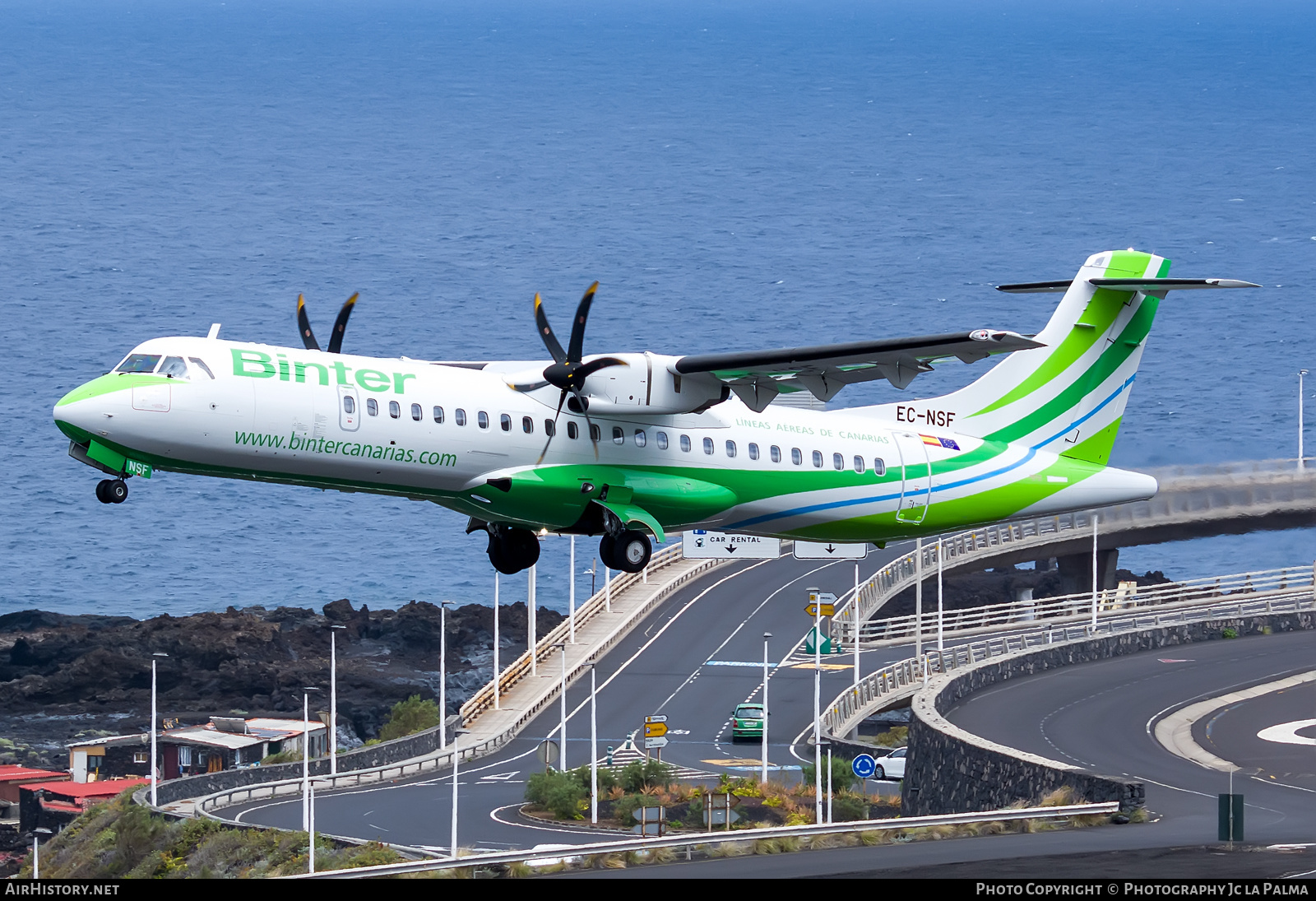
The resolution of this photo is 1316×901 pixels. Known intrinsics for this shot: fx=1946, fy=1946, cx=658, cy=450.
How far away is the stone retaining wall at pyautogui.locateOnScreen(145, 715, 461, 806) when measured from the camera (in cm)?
7200

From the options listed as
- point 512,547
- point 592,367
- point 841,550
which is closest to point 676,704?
point 841,550

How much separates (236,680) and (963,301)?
110099 millimetres

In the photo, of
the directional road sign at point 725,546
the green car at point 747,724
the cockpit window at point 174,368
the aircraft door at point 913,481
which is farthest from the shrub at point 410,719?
the cockpit window at point 174,368

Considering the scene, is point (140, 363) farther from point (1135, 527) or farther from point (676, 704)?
point (1135, 527)

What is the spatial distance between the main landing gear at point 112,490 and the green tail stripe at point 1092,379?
2026 centimetres

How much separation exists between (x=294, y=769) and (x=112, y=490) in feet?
144

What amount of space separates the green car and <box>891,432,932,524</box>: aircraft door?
38435mm

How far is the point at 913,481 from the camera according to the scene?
4309 centimetres

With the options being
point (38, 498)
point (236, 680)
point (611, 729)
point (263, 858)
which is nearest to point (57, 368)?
point (38, 498)

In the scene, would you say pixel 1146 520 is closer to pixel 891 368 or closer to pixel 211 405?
pixel 891 368

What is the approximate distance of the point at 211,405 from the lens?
3531 centimetres

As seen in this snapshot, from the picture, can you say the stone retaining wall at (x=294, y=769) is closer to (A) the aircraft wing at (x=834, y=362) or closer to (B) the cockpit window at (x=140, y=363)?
(B) the cockpit window at (x=140, y=363)

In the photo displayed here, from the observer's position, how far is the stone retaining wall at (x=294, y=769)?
7200cm

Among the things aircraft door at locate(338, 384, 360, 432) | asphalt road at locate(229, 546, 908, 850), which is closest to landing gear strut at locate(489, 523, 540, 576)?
aircraft door at locate(338, 384, 360, 432)
